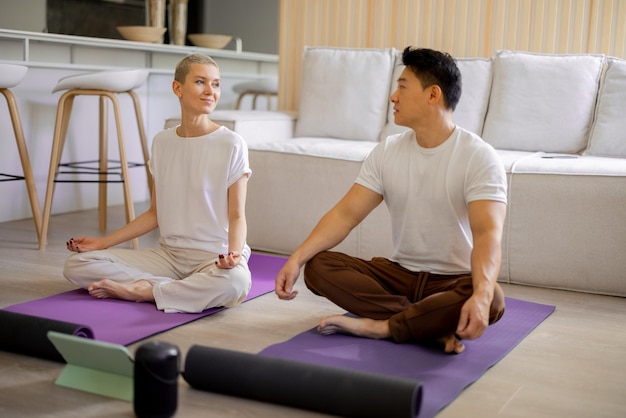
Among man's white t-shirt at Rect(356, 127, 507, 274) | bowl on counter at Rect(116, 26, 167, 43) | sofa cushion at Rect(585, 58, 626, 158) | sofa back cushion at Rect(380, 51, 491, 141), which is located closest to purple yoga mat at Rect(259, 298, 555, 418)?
man's white t-shirt at Rect(356, 127, 507, 274)

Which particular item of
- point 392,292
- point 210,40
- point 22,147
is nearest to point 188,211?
point 392,292

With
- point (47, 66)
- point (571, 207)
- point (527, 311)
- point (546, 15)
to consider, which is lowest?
point (527, 311)

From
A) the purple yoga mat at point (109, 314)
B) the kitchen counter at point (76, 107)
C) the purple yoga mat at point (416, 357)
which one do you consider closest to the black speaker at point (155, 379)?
the purple yoga mat at point (416, 357)

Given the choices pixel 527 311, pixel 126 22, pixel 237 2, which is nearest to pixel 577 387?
pixel 527 311

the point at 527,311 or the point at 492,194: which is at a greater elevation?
the point at 492,194

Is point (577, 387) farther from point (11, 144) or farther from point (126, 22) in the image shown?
point (126, 22)

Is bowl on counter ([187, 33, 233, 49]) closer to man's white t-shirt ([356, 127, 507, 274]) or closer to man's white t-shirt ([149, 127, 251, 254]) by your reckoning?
man's white t-shirt ([149, 127, 251, 254])

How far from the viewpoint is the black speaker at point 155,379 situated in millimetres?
1844

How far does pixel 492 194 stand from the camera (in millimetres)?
Result: 2379

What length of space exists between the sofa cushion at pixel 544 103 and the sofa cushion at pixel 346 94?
0.57 m

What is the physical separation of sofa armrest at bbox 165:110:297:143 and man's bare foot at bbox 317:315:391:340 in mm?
1633

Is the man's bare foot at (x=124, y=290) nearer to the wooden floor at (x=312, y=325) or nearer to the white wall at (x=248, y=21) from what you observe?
the wooden floor at (x=312, y=325)

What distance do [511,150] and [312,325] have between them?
1.62 m

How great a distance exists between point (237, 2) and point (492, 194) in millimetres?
5396
